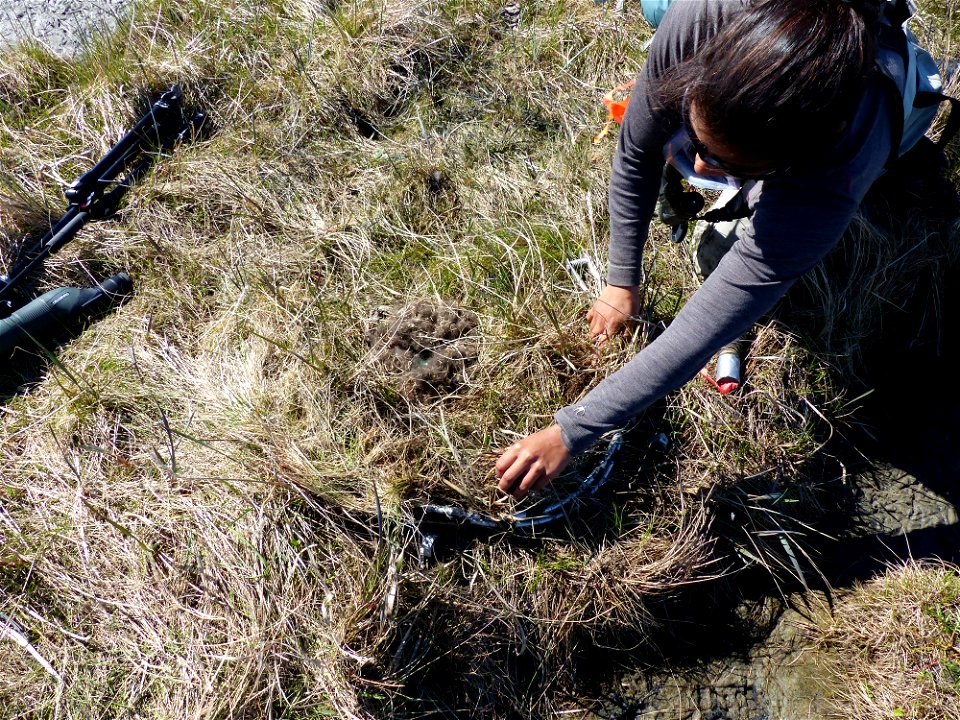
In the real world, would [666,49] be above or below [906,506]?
above

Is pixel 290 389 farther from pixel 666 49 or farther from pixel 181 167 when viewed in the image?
pixel 666 49

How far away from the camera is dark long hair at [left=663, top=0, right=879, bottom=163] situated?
1165mm

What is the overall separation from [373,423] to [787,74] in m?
1.42

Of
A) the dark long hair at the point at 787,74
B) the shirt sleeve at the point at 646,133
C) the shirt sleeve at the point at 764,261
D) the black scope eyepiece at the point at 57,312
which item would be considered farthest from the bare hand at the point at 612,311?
the black scope eyepiece at the point at 57,312

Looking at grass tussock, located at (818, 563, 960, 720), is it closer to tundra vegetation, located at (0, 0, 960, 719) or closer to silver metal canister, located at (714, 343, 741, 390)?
tundra vegetation, located at (0, 0, 960, 719)

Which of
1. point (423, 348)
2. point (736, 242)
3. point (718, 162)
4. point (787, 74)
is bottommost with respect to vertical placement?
point (423, 348)

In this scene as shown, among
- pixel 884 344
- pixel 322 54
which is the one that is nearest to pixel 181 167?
pixel 322 54

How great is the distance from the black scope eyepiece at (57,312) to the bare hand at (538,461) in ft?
5.24

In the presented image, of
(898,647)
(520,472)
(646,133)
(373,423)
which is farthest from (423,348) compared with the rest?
(898,647)

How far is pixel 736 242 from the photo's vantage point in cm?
158

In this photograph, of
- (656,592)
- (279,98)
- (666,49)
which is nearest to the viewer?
(666,49)

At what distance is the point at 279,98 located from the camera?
9.23ft

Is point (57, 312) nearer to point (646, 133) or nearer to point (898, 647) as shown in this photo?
point (646, 133)

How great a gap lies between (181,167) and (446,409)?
4.90 ft
